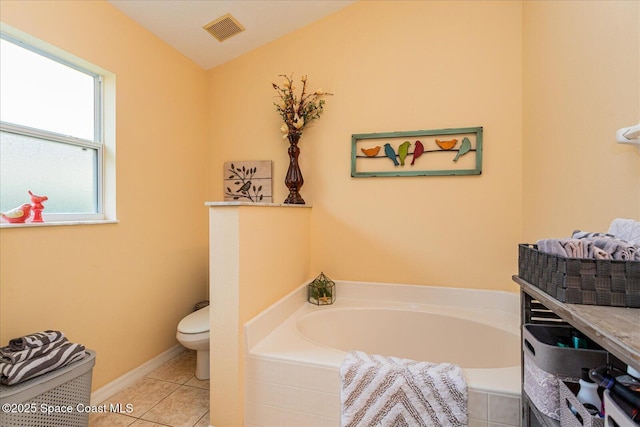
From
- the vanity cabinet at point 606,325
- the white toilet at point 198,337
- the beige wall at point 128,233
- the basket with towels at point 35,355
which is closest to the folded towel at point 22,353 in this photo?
the basket with towels at point 35,355

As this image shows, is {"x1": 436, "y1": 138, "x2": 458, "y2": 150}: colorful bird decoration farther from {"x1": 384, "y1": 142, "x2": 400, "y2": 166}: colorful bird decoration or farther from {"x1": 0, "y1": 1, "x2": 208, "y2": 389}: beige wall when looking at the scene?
{"x1": 0, "y1": 1, "x2": 208, "y2": 389}: beige wall

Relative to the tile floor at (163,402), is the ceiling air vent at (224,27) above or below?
above

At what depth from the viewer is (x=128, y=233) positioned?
1953mm

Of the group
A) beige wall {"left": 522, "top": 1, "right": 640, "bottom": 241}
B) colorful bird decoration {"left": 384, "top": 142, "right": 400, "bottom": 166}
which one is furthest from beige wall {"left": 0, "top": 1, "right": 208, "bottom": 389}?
beige wall {"left": 522, "top": 1, "right": 640, "bottom": 241}

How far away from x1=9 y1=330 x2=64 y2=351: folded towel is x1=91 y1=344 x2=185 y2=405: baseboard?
543mm

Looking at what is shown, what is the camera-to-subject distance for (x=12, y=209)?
1.49m

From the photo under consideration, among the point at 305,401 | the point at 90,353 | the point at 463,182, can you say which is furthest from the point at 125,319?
the point at 463,182

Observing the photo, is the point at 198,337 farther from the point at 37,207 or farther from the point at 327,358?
the point at 37,207

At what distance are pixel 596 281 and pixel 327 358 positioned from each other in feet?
3.57

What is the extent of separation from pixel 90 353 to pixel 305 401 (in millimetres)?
1115

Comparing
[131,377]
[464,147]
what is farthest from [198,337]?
[464,147]

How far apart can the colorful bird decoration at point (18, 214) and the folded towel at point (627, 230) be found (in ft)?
7.90

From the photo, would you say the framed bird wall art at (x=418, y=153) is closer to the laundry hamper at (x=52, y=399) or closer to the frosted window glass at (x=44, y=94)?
the frosted window glass at (x=44, y=94)

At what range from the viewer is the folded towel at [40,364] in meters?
1.19
